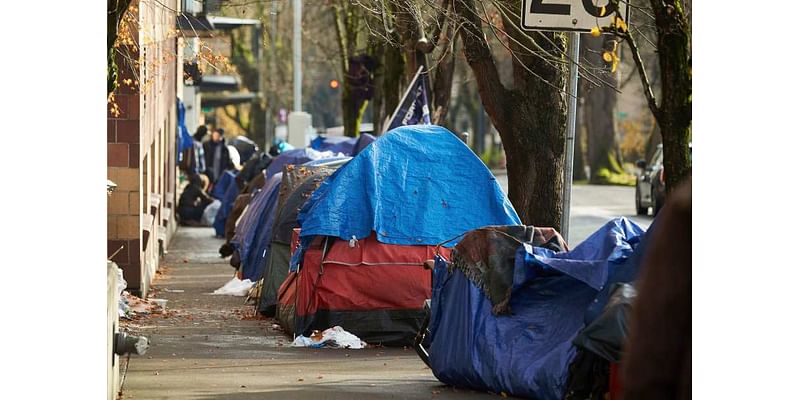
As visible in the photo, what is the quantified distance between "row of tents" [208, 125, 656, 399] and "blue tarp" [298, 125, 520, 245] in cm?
1

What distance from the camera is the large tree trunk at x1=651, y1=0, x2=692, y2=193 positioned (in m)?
8.17

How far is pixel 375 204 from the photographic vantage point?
41.7 ft

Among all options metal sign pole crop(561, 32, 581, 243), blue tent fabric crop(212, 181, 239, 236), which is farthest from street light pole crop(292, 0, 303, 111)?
metal sign pole crop(561, 32, 581, 243)

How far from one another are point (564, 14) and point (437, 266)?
2077mm

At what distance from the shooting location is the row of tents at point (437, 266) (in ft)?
28.7

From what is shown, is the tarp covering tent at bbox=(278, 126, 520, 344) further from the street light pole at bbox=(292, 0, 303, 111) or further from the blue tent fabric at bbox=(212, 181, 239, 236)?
the street light pole at bbox=(292, 0, 303, 111)

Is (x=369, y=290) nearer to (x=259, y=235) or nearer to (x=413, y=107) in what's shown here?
(x=259, y=235)

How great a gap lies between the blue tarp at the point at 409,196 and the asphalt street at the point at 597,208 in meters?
10.4

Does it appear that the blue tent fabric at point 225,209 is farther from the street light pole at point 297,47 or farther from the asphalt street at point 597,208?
the asphalt street at point 597,208

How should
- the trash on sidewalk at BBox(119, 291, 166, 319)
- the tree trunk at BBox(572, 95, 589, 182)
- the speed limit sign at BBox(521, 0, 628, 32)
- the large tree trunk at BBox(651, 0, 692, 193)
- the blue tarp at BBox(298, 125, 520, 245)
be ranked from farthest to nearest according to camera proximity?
1. the tree trunk at BBox(572, 95, 589, 182)
2. the trash on sidewalk at BBox(119, 291, 166, 319)
3. the blue tarp at BBox(298, 125, 520, 245)
4. the speed limit sign at BBox(521, 0, 628, 32)
5. the large tree trunk at BBox(651, 0, 692, 193)

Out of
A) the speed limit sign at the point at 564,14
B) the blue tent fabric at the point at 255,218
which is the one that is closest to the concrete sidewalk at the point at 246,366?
the blue tent fabric at the point at 255,218
